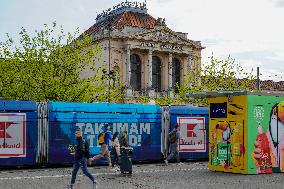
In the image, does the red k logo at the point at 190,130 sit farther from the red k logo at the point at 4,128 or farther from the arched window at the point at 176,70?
the arched window at the point at 176,70

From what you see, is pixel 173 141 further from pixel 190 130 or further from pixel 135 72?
pixel 135 72

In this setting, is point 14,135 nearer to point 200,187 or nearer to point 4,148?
point 4,148

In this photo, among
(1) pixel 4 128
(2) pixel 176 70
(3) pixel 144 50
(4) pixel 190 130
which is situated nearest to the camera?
(1) pixel 4 128

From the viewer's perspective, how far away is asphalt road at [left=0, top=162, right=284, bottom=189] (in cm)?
1622

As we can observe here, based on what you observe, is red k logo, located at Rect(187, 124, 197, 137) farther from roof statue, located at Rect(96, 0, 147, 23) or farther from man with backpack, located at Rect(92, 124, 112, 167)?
roof statue, located at Rect(96, 0, 147, 23)

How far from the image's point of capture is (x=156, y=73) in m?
76.8

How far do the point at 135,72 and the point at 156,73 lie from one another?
352cm

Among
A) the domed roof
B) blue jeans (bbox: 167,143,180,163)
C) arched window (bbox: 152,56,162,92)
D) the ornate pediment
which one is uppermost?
the domed roof

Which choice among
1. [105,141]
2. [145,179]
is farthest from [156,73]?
[145,179]

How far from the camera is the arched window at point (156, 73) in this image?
7631 cm

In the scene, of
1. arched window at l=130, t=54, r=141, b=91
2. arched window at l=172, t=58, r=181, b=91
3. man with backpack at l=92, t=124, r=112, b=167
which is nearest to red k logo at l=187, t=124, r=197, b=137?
man with backpack at l=92, t=124, r=112, b=167

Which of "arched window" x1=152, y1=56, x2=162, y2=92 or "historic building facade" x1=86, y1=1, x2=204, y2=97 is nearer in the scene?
"historic building facade" x1=86, y1=1, x2=204, y2=97

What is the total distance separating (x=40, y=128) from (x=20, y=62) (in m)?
19.8

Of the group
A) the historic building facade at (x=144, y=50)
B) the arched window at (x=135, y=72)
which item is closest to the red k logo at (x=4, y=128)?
the historic building facade at (x=144, y=50)
